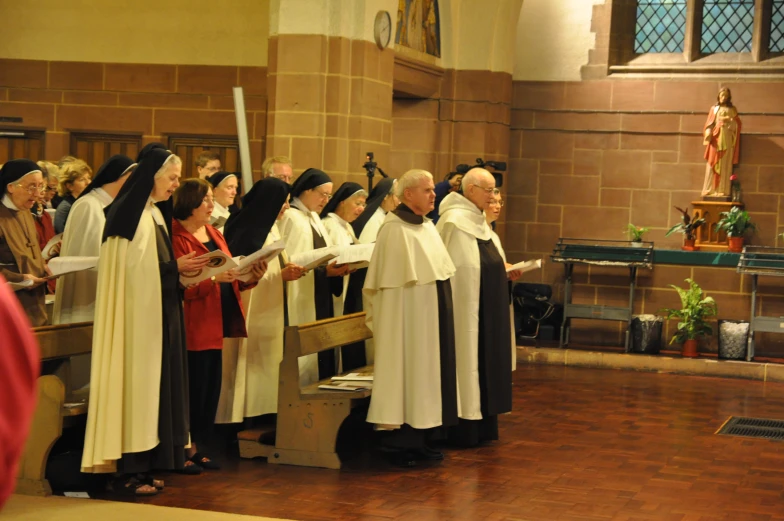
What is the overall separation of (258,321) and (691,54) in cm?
892

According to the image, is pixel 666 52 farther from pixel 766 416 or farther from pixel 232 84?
pixel 766 416

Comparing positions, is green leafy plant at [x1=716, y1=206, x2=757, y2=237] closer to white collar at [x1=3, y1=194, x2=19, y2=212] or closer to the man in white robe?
the man in white robe

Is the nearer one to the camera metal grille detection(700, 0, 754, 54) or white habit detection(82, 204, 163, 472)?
white habit detection(82, 204, 163, 472)

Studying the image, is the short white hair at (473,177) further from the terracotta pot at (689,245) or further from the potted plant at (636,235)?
the terracotta pot at (689,245)

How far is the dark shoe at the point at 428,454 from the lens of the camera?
20.3 ft

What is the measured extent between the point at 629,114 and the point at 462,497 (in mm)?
8881

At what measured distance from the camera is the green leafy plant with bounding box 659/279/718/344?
1109cm

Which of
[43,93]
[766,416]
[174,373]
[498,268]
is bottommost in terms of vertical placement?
[766,416]

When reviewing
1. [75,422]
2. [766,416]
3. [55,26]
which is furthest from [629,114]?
[75,422]

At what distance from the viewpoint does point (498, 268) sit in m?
6.90

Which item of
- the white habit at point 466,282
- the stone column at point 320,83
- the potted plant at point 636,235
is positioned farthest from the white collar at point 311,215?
the potted plant at point 636,235

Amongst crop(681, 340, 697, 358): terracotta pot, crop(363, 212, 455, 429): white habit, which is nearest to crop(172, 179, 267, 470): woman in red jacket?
crop(363, 212, 455, 429): white habit

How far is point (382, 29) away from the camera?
403 inches

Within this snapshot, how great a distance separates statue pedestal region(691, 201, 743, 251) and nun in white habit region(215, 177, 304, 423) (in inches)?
293
